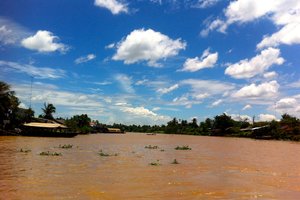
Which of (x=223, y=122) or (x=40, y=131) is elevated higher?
(x=223, y=122)

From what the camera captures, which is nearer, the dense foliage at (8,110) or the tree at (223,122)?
the dense foliage at (8,110)

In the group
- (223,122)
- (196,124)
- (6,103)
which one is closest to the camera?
(6,103)

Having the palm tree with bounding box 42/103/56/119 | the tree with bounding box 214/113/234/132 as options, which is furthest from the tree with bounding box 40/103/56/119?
the tree with bounding box 214/113/234/132

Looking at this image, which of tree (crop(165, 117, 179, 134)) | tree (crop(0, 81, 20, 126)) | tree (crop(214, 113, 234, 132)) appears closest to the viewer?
tree (crop(0, 81, 20, 126))

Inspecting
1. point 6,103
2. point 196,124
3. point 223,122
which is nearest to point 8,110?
point 6,103

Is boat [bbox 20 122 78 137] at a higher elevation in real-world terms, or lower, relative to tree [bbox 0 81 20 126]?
lower

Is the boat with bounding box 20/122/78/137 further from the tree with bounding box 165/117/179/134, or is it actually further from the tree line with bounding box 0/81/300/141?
the tree with bounding box 165/117/179/134

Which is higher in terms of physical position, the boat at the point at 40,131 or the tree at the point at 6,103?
the tree at the point at 6,103

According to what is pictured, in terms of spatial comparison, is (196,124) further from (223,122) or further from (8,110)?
(8,110)

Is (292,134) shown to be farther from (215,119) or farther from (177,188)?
(177,188)

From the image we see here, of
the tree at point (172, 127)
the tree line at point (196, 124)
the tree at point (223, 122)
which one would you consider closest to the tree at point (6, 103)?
the tree line at point (196, 124)

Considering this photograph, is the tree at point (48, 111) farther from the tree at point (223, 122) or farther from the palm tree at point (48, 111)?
the tree at point (223, 122)

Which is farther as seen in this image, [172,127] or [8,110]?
[172,127]

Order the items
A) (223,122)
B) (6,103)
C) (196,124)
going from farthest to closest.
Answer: (196,124), (223,122), (6,103)
